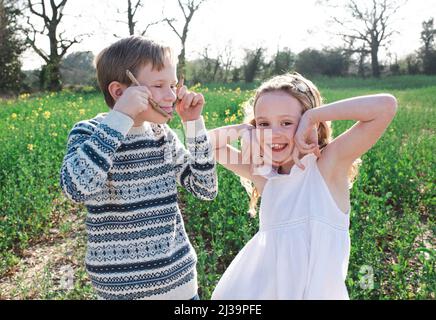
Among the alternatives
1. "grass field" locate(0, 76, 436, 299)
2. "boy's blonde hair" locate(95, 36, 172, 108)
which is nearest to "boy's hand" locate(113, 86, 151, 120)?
"boy's blonde hair" locate(95, 36, 172, 108)

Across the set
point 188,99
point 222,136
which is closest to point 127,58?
point 188,99

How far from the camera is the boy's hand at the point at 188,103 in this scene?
67.2 inches

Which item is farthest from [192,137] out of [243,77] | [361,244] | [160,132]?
[243,77]

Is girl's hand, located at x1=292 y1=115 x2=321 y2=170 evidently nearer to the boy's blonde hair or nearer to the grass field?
the boy's blonde hair

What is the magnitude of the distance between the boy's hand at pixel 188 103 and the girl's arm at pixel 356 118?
367mm

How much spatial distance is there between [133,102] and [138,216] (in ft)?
1.27

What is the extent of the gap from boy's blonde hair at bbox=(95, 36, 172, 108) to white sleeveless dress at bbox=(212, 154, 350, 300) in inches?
24.3

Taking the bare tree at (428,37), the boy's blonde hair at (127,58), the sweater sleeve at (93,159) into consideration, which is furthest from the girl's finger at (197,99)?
the bare tree at (428,37)

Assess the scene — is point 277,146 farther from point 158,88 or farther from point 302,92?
point 158,88

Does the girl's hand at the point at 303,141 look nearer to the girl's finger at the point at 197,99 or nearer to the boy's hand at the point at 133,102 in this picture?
the girl's finger at the point at 197,99

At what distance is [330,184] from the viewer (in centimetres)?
170

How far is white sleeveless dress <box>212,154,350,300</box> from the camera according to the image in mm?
1585
